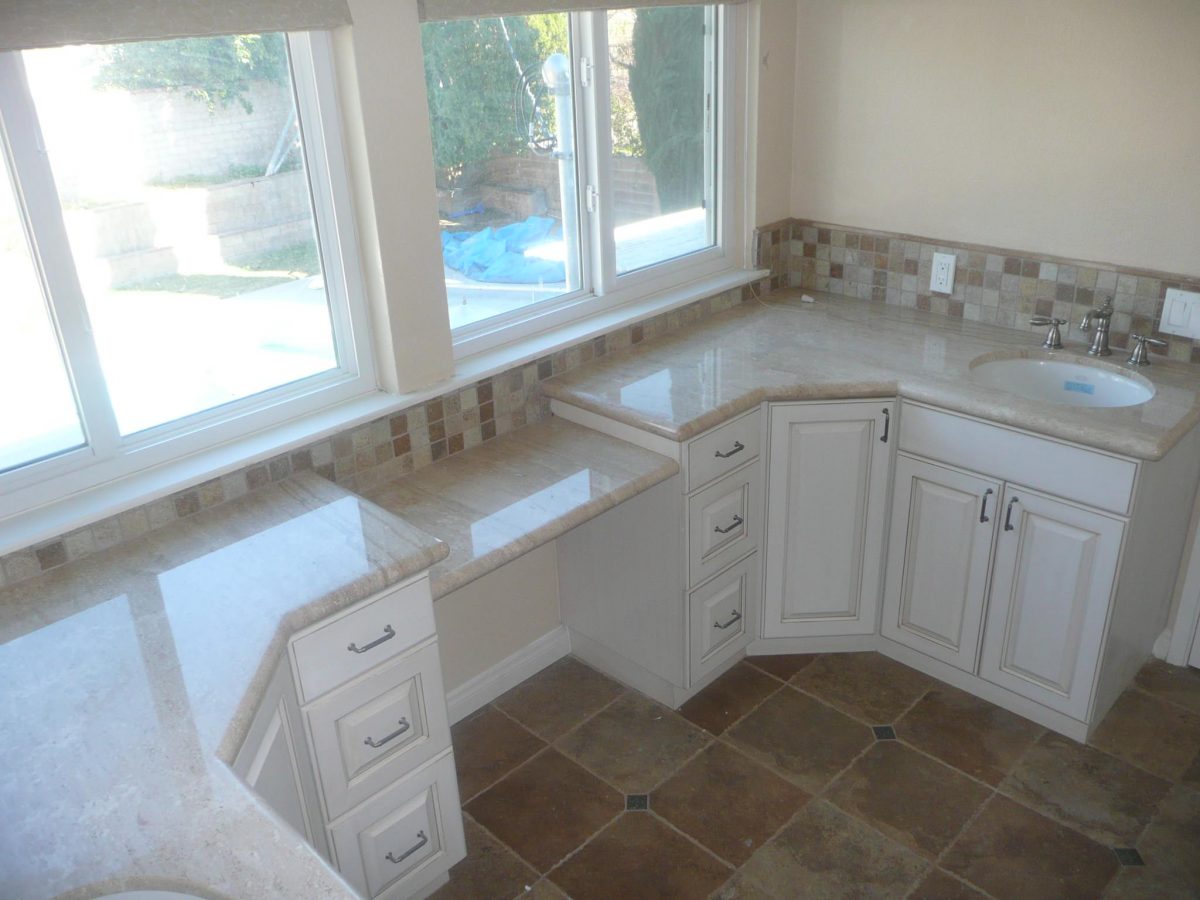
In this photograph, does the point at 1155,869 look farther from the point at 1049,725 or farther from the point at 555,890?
the point at 555,890

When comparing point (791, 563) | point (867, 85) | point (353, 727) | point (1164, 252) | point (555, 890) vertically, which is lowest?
point (555, 890)

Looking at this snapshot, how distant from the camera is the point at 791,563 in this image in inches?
112

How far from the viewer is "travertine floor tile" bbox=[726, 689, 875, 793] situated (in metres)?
2.56

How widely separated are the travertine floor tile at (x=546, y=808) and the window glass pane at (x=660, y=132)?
1.43 metres

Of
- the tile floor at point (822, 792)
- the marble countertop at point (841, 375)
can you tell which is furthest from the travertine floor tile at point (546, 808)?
the marble countertop at point (841, 375)

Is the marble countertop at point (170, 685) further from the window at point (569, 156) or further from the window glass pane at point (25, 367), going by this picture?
the window at point (569, 156)

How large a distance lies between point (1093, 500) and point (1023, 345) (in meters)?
0.62

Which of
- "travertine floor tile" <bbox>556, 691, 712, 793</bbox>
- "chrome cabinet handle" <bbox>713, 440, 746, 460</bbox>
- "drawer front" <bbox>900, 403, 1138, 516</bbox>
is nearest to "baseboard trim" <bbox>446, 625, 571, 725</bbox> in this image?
"travertine floor tile" <bbox>556, 691, 712, 793</bbox>

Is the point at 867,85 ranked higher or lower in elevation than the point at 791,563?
higher

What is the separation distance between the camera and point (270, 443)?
218 centimetres

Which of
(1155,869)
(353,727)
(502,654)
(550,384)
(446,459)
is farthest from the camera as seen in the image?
(502,654)

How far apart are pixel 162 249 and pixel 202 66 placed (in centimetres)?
36

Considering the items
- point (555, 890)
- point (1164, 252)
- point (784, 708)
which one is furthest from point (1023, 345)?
point (555, 890)

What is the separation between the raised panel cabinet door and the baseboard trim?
3.96 feet
